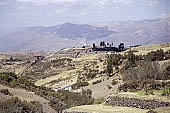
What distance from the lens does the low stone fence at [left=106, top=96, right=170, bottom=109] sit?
83.2 ft

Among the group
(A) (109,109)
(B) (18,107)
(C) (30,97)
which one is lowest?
(A) (109,109)

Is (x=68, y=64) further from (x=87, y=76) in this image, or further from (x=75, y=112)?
(x=75, y=112)

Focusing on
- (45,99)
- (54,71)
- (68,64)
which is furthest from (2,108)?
(68,64)

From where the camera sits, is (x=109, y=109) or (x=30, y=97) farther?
(x=30, y=97)

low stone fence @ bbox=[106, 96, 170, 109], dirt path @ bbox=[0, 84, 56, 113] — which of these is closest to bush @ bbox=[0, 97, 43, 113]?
dirt path @ bbox=[0, 84, 56, 113]

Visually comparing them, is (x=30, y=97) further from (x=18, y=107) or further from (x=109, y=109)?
(x=109, y=109)

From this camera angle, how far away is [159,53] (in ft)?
215

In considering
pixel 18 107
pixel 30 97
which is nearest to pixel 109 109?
pixel 18 107

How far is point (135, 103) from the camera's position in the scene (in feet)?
87.0

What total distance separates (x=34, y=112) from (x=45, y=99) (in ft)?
21.6

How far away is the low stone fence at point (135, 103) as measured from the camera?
999 inches

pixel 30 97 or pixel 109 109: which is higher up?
pixel 30 97

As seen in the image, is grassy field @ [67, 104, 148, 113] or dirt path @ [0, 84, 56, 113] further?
dirt path @ [0, 84, 56, 113]

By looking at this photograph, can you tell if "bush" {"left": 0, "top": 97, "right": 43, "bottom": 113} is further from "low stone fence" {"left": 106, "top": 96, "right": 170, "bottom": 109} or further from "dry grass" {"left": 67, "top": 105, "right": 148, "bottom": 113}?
"low stone fence" {"left": 106, "top": 96, "right": 170, "bottom": 109}
